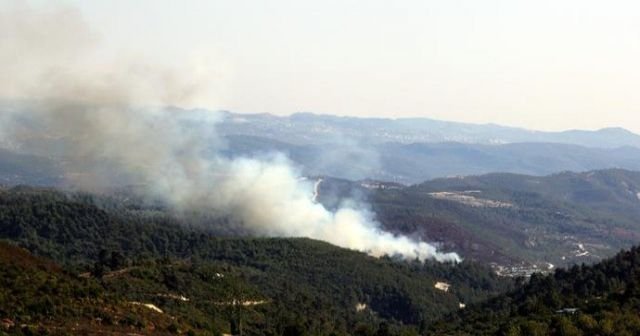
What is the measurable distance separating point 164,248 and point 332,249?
131 ft

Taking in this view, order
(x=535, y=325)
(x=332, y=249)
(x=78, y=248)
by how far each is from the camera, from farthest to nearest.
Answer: (x=332, y=249)
(x=78, y=248)
(x=535, y=325)

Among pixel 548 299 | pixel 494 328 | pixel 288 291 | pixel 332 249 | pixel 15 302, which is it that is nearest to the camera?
pixel 15 302

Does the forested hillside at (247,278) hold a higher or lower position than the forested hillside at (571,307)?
lower

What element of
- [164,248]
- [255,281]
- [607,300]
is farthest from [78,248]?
[607,300]

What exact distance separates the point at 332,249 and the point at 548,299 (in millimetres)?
91946

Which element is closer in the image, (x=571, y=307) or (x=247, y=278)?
(x=571, y=307)

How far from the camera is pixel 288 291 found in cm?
14850

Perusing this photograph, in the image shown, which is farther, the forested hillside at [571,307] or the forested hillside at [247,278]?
the forested hillside at [247,278]

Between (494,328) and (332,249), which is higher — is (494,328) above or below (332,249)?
above

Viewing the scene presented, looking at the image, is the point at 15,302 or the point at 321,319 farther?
the point at 321,319

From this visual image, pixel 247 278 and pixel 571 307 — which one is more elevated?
pixel 571 307

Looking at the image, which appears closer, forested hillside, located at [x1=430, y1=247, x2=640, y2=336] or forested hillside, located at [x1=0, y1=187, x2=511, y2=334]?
forested hillside, located at [x1=430, y1=247, x2=640, y2=336]

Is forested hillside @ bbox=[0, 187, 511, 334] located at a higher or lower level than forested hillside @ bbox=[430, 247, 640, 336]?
lower

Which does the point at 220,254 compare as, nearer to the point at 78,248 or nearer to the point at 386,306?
the point at 78,248
